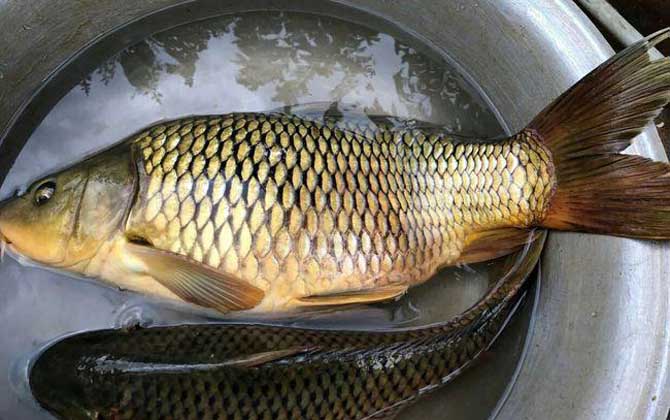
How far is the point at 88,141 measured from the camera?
1507 mm

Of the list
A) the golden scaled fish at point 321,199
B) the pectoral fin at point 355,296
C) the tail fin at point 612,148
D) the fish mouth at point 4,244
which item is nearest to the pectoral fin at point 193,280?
the golden scaled fish at point 321,199

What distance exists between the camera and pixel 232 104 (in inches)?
62.8

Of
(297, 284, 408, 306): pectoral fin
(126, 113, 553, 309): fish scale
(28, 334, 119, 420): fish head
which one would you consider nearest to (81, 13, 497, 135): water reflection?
(126, 113, 553, 309): fish scale

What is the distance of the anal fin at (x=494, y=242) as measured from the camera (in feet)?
4.55

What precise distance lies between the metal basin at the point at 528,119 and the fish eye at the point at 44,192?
0.23 m

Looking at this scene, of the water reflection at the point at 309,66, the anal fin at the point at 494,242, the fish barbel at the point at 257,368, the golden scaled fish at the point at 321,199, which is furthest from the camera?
the water reflection at the point at 309,66

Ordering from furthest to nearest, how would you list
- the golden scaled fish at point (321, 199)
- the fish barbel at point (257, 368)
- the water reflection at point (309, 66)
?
the water reflection at point (309, 66) < the golden scaled fish at point (321, 199) < the fish barbel at point (257, 368)

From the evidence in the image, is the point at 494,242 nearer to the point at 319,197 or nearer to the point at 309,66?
the point at 319,197

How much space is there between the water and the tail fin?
276 millimetres

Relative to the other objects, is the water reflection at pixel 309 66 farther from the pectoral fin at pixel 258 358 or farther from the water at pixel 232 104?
the pectoral fin at pixel 258 358

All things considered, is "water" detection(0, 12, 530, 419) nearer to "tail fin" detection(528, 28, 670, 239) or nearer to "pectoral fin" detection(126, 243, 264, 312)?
"pectoral fin" detection(126, 243, 264, 312)

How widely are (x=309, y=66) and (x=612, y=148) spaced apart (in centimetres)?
77

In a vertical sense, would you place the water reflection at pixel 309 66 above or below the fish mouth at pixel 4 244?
above

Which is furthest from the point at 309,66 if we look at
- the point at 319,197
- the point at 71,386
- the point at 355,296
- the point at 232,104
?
the point at 71,386
